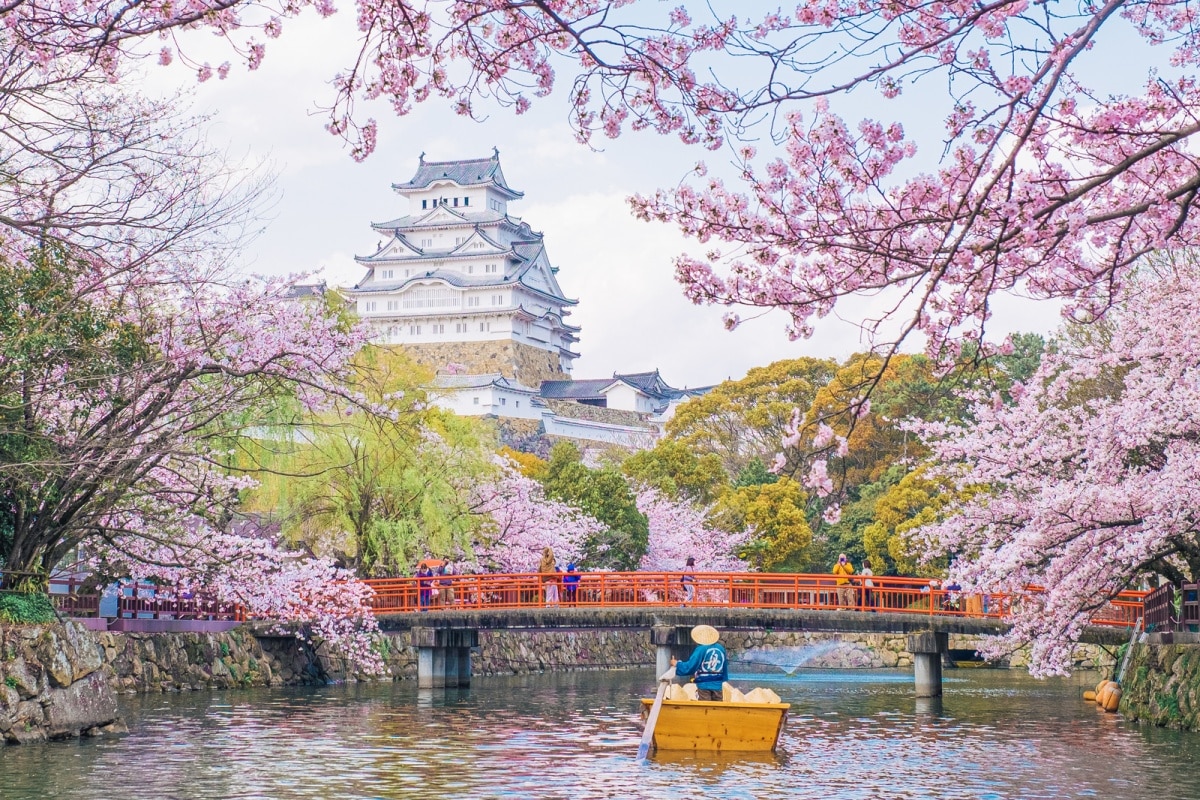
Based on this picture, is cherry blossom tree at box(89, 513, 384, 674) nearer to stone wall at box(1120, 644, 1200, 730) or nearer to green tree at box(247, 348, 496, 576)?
green tree at box(247, 348, 496, 576)

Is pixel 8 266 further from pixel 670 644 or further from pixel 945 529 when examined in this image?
pixel 670 644

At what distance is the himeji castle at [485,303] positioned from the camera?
82938mm

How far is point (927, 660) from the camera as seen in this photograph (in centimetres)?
2864

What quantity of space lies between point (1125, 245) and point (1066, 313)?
787 millimetres

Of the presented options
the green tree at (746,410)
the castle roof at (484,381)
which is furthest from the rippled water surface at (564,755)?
the castle roof at (484,381)

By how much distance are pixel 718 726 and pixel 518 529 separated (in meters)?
21.7

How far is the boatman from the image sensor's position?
17.6 metres

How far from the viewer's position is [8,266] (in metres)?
15.6

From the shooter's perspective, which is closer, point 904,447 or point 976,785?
point 976,785

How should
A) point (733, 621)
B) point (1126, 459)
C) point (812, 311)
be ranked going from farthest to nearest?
1. point (733, 621)
2. point (1126, 459)
3. point (812, 311)

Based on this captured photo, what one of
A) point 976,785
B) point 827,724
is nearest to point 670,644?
point 827,724

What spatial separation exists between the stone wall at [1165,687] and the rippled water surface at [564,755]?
352mm

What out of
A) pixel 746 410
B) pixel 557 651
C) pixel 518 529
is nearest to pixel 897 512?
pixel 557 651

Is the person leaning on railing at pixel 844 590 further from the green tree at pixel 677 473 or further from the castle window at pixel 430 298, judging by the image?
the castle window at pixel 430 298
